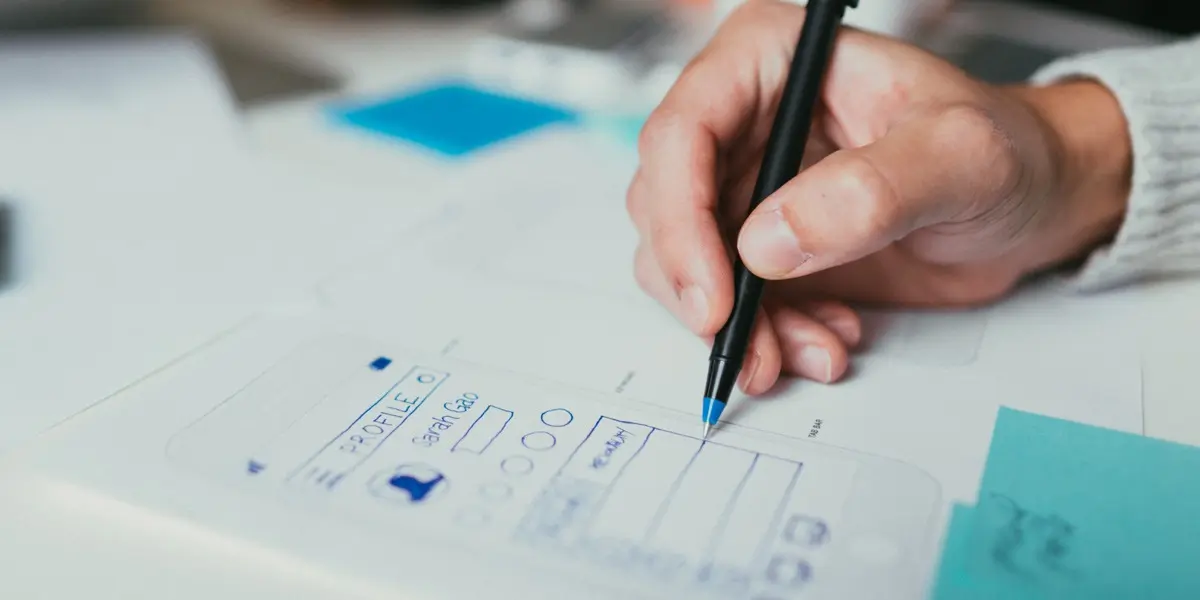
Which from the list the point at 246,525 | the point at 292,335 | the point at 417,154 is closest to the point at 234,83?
the point at 417,154

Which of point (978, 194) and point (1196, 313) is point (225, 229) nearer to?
point (978, 194)

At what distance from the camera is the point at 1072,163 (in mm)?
436

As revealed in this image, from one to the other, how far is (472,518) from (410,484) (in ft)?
0.09

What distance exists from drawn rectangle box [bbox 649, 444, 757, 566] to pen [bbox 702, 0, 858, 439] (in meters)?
0.02

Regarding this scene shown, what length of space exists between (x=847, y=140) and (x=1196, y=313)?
0.18m

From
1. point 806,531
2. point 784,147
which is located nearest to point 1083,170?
point 784,147

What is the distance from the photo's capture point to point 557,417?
349mm

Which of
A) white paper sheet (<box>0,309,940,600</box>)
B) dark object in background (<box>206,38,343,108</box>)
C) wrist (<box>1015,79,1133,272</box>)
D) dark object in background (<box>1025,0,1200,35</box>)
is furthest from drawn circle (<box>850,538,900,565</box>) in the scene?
dark object in background (<box>1025,0,1200,35</box>)

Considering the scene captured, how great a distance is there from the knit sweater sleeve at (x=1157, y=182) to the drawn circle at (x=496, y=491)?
30cm

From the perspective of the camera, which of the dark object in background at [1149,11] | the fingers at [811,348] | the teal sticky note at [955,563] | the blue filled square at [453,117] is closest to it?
the teal sticky note at [955,563]

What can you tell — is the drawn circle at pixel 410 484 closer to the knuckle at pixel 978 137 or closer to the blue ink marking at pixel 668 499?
the blue ink marking at pixel 668 499

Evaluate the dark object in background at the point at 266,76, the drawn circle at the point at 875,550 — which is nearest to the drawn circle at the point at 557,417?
the drawn circle at the point at 875,550

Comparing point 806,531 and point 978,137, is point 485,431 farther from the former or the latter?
point 978,137

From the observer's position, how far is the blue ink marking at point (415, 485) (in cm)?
31
